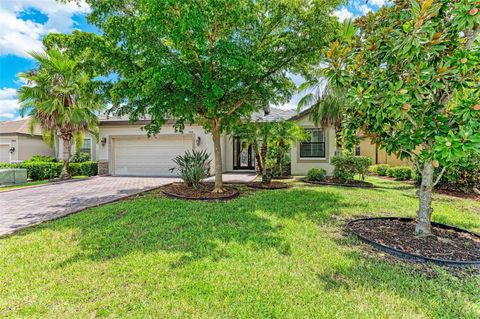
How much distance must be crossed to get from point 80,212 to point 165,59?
5075mm

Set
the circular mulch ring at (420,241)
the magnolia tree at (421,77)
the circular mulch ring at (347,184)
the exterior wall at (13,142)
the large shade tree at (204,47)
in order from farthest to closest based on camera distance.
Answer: the exterior wall at (13,142) → the circular mulch ring at (347,184) → the large shade tree at (204,47) → the circular mulch ring at (420,241) → the magnolia tree at (421,77)

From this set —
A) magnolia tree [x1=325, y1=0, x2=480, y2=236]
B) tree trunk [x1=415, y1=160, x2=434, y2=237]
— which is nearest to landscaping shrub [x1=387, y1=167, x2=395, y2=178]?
magnolia tree [x1=325, y1=0, x2=480, y2=236]

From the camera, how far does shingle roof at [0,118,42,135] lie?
19.5 meters

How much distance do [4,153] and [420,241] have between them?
87.5 ft

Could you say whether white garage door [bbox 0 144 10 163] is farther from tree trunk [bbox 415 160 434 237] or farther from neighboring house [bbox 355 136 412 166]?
neighboring house [bbox 355 136 412 166]

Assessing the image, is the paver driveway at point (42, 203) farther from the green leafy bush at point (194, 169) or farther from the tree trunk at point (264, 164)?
the tree trunk at point (264, 164)

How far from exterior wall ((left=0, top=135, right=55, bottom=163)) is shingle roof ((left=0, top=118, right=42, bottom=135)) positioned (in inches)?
16.7

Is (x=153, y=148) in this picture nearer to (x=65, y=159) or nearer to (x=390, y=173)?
(x=65, y=159)

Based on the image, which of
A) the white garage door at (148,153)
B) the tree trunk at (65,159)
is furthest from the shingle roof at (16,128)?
the white garage door at (148,153)

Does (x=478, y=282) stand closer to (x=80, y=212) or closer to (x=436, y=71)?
(x=436, y=71)

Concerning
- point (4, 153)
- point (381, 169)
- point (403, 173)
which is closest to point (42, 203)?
point (4, 153)

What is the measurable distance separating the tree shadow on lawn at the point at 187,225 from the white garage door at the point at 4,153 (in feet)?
61.3

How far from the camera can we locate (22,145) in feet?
64.3

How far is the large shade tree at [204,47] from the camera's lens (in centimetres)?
645
